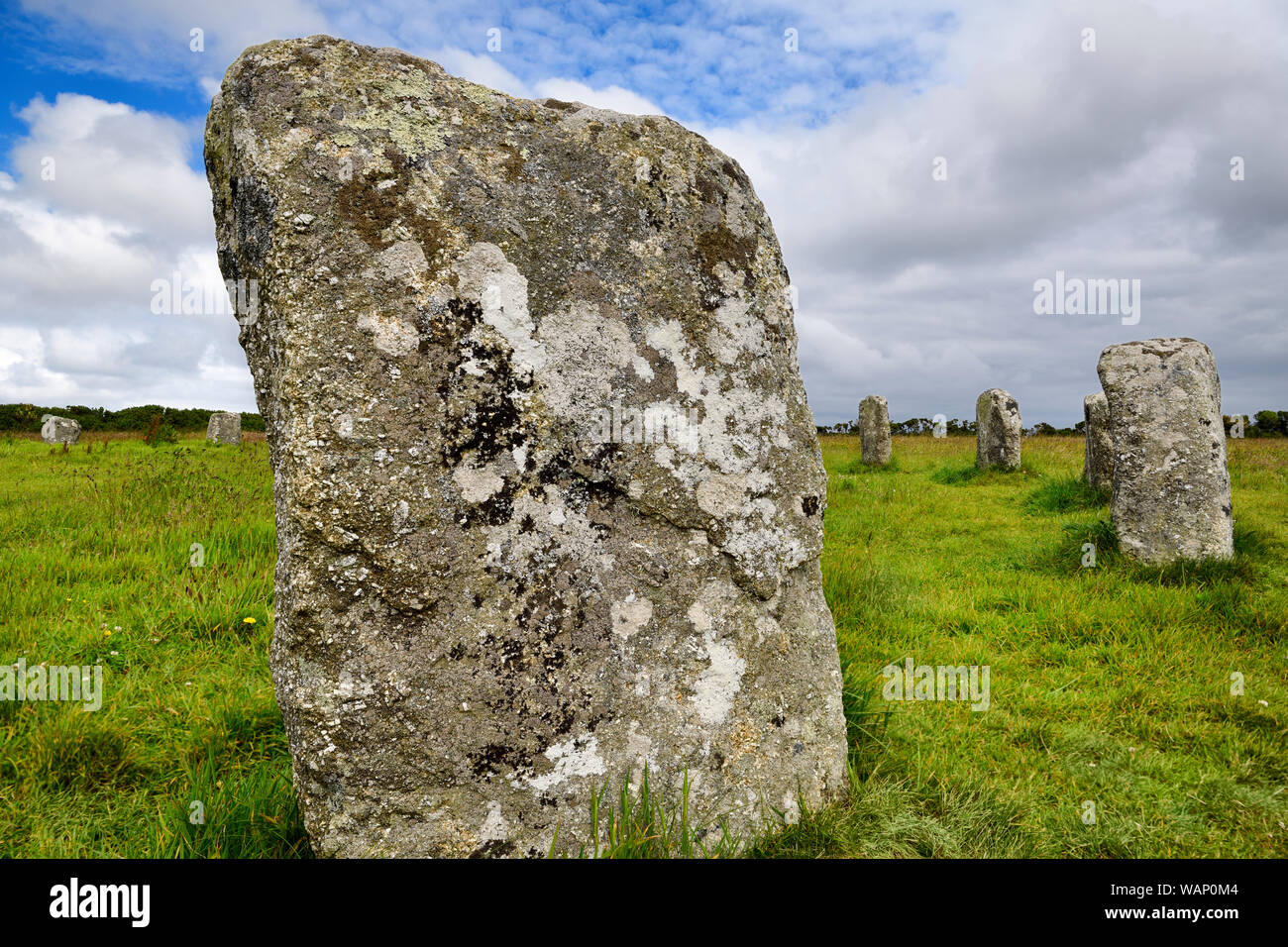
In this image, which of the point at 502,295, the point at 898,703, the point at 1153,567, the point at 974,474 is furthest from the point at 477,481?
the point at 974,474

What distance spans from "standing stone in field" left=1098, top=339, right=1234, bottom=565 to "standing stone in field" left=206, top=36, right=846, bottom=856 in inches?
208

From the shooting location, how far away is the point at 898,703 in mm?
4375

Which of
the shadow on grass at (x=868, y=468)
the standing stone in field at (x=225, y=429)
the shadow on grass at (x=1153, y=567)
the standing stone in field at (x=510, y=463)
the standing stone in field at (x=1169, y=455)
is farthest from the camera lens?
the standing stone in field at (x=225, y=429)

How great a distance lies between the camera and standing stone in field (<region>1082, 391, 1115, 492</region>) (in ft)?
33.2

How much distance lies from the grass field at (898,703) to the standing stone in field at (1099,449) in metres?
2.11

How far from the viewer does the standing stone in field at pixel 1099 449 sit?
33.2 feet

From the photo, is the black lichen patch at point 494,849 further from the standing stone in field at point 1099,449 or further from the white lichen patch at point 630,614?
the standing stone in field at point 1099,449

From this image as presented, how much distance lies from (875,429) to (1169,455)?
959cm

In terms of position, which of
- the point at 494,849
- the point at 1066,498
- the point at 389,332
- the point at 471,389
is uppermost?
the point at 389,332

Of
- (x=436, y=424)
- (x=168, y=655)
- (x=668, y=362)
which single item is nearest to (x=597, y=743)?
(x=436, y=424)

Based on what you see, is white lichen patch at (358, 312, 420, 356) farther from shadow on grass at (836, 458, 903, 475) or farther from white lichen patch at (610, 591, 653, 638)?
shadow on grass at (836, 458, 903, 475)

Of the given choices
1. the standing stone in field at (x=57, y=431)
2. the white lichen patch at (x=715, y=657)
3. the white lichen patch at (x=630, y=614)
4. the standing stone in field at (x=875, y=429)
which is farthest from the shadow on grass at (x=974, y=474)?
the standing stone in field at (x=57, y=431)

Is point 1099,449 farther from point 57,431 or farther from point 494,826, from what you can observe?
point 57,431
